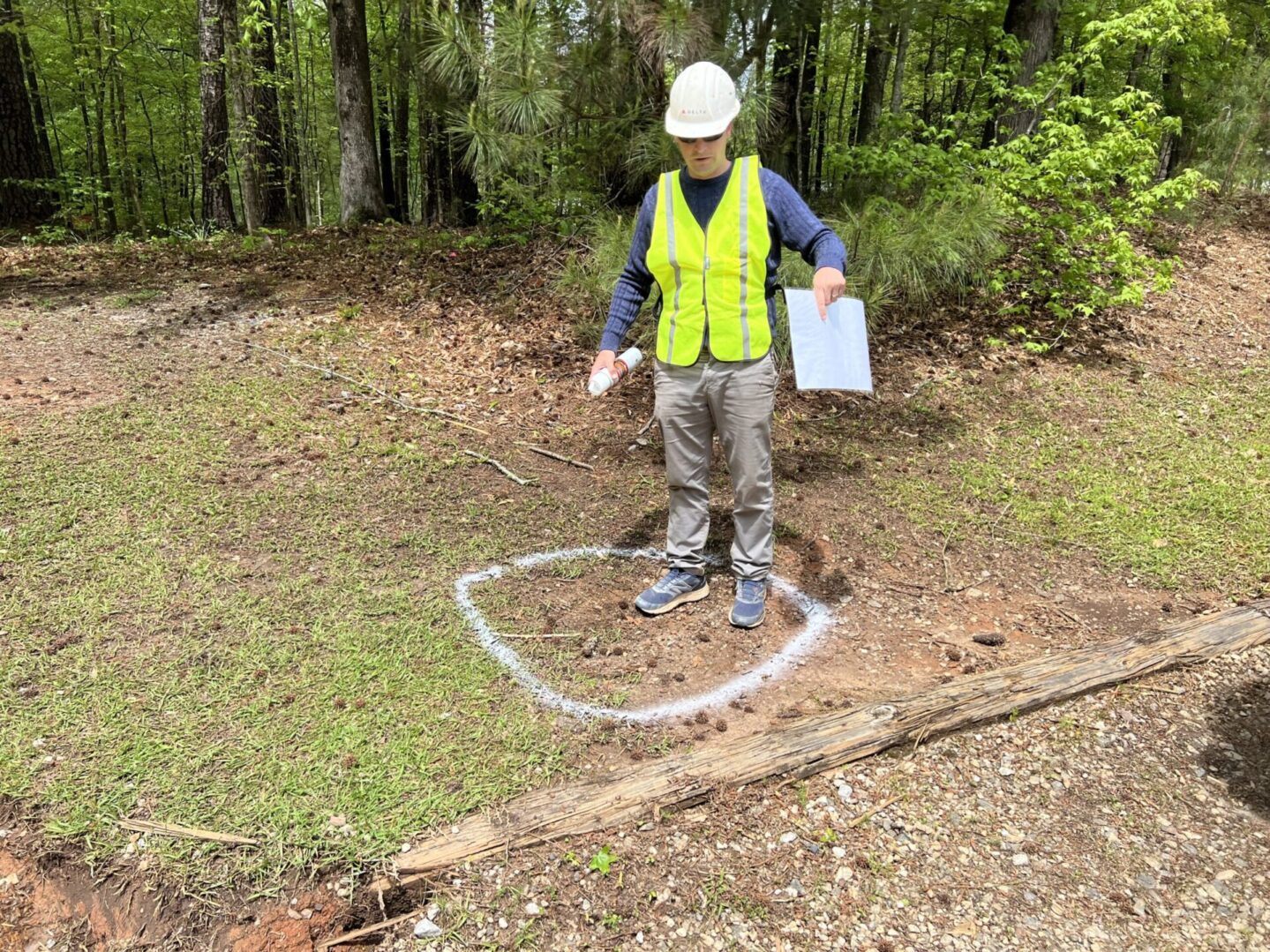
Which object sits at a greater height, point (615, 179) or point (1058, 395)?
point (615, 179)

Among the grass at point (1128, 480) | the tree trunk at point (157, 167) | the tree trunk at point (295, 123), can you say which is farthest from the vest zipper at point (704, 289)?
the tree trunk at point (157, 167)

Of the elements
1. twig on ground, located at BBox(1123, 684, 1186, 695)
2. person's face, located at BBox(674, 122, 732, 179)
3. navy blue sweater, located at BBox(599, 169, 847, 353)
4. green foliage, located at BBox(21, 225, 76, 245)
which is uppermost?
person's face, located at BBox(674, 122, 732, 179)

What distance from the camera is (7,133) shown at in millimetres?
8266

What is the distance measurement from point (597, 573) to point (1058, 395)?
3.66m

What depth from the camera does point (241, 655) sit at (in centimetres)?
265

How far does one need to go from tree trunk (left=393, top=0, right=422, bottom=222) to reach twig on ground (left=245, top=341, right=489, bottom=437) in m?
3.65

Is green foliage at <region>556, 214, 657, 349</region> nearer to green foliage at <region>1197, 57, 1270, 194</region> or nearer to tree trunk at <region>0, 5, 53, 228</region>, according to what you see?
tree trunk at <region>0, 5, 53, 228</region>

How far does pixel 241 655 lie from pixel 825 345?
7.34ft

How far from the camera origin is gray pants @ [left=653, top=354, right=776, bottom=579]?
275 centimetres

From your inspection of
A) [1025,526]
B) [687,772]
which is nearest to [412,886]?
[687,772]

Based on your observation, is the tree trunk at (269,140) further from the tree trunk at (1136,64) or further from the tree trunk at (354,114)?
the tree trunk at (1136,64)

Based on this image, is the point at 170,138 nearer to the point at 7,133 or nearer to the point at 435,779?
the point at 7,133

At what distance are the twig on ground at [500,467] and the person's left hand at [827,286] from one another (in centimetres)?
190

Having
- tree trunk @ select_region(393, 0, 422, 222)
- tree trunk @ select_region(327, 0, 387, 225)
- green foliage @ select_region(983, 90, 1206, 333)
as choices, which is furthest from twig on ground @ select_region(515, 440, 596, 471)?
tree trunk @ select_region(327, 0, 387, 225)
